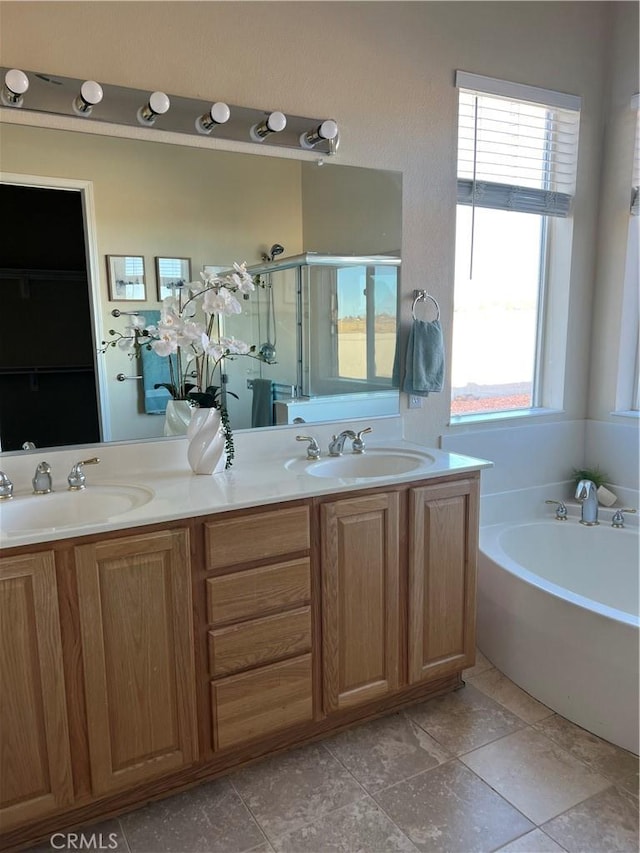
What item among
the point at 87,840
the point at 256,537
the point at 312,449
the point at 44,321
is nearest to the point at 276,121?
the point at 44,321

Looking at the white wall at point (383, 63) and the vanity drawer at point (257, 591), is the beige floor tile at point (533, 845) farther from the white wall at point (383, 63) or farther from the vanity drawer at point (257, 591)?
the white wall at point (383, 63)

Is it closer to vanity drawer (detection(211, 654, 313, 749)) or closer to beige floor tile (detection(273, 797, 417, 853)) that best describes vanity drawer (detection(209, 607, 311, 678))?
vanity drawer (detection(211, 654, 313, 749))

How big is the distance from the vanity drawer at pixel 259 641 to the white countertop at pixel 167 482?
14.3 inches

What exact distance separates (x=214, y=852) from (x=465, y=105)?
2857 millimetres

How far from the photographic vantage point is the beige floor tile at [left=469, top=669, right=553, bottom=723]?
217 centimetres

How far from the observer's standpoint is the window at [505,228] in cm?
267

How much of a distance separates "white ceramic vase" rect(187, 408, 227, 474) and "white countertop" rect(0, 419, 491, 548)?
1.6 inches

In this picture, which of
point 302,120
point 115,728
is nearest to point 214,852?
point 115,728

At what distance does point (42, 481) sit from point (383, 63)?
1988 mm

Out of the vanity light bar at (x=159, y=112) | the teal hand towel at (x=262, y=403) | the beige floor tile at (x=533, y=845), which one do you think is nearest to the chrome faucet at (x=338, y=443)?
the teal hand towel at (x=262, y=403)

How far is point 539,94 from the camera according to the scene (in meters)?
2.74

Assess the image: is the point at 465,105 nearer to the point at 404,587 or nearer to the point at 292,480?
the point at 292,480

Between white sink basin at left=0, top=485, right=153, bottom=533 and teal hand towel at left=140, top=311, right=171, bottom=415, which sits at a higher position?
teal hand towel at left=140, top=311, right=171, bottom=415

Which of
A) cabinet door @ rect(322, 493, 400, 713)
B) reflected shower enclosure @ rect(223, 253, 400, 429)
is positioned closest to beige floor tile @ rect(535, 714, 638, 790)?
cabinet door @ rect(322, 493, 400, 713)
